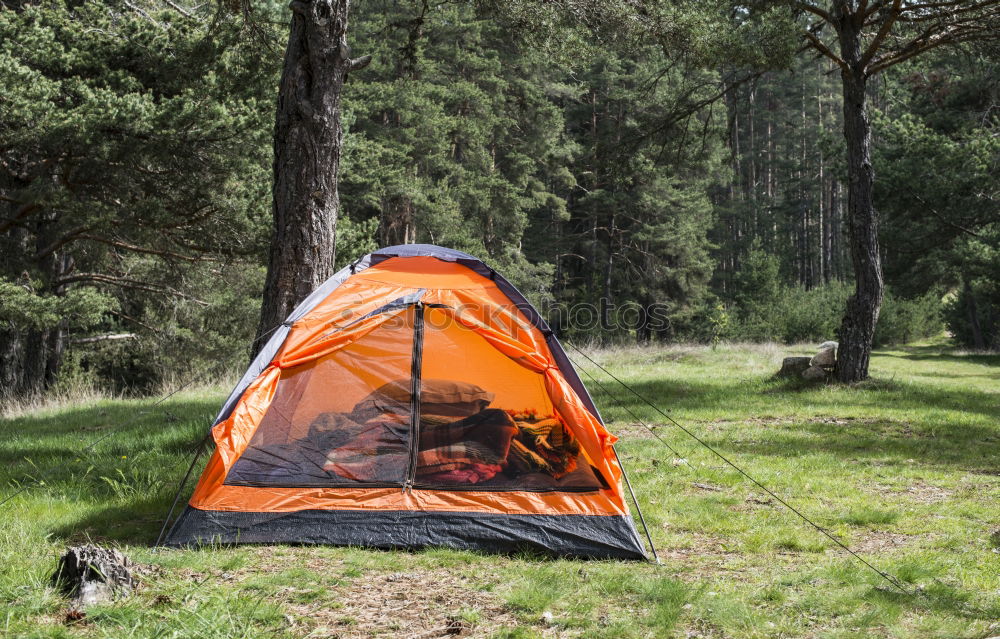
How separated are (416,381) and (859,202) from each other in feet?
26.1

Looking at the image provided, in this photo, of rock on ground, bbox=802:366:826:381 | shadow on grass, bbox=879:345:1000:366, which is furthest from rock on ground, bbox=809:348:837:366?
shadow on grass, bbox=879:345:1000:366

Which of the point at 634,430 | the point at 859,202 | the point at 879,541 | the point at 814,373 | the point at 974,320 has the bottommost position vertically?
the point at 879,541

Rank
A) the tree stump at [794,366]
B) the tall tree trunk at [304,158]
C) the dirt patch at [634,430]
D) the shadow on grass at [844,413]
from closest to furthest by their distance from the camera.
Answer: the tall tree trunk at [304,158] < the shadow on grass at [844,413] < the dirt patch at [634,430] < the tree stump at [794,366]

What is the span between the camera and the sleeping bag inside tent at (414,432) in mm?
4105

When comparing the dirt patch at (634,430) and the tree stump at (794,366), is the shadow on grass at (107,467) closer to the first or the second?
the dirt patch at (634,430)

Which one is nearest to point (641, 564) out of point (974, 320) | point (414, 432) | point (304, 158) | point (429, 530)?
point (429, 530)

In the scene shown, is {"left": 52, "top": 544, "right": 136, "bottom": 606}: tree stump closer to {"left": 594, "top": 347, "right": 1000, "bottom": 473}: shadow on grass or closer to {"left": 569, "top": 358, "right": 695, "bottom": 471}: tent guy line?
{"left": 569, "top": 358, "right": 695, "bottom": 471}: tent guy line

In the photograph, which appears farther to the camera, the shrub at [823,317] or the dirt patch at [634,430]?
the shrub at [823,317]

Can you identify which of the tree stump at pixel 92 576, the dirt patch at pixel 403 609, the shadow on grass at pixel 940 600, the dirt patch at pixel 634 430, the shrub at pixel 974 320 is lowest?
the shadow on grass at pixel 940 600

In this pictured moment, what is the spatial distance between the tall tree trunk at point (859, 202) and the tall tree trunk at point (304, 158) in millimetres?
7430

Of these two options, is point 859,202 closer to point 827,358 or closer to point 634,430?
point 827,358

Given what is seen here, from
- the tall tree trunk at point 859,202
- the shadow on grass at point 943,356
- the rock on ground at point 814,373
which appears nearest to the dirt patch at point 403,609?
the tall tree trunk at point 859,202

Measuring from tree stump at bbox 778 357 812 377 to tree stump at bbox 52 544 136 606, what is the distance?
1013 cm

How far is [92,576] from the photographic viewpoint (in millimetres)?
3098
